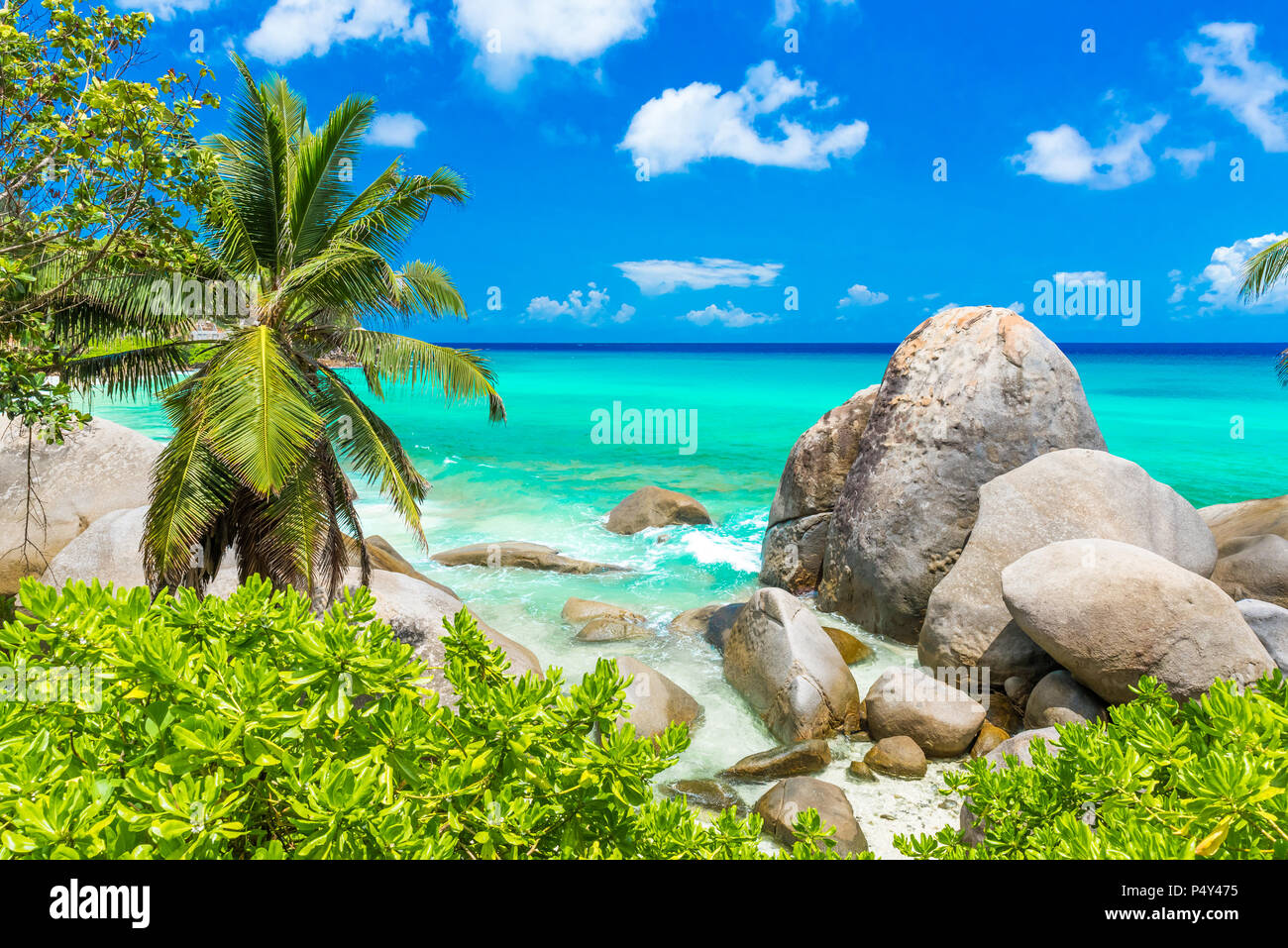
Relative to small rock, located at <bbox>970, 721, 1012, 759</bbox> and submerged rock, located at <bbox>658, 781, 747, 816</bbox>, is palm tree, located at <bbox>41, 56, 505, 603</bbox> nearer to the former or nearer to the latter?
submerged rock, located at <bbox>658, 781, 747, 816</bbox>

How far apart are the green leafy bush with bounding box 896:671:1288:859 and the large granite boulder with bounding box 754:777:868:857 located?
12.9ft

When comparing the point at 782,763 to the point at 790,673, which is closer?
the point at 782,763

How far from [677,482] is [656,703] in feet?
68.3

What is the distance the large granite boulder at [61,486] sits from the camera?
1298 cm

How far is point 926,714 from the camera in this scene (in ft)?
30.3

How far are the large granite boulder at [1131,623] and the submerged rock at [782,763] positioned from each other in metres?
2.99

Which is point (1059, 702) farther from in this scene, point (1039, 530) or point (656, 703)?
point (656, 703)

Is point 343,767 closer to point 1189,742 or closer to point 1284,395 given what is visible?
point 1189,742

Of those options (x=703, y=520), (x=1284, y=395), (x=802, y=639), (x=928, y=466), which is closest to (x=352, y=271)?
(x=802, y=639)

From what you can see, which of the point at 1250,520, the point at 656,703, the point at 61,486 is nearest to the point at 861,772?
the point at 656,703

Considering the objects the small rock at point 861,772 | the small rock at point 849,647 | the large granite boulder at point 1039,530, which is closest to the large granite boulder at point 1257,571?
the large granite boulder at point 1039,530
